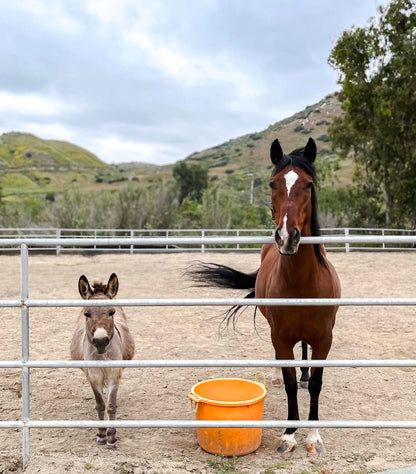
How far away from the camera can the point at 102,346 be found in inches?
113

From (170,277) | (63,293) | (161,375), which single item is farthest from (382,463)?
(170,277)

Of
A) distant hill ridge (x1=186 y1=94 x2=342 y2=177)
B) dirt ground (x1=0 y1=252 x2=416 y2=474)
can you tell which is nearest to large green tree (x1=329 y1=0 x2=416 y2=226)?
distant hill ridge (x1=186 y1=94 x2=342 y2=177)

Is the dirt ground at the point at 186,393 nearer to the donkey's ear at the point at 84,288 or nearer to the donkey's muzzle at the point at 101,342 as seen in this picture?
the donkey's muzzle at the point at 101,342

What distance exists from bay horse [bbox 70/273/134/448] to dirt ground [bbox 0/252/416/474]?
0.24m

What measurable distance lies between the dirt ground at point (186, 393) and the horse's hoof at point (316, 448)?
0.06 meters

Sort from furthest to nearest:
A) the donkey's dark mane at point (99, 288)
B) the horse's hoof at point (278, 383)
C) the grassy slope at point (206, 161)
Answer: the grassy slope at point (206, 161), the horse's hoof at point (278, 383), the donkey's dark mane at point (99, 288)

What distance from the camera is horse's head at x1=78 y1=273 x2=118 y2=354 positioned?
9.40ft

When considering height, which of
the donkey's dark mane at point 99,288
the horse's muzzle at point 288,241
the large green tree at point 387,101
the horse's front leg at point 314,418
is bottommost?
the horse's front leg at point 314,418

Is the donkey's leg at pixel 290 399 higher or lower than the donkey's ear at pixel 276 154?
lower

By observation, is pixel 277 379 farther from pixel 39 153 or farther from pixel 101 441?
pixel 39 153

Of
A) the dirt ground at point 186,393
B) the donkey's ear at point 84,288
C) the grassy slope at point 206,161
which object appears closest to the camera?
the dirt ground at point 186,393

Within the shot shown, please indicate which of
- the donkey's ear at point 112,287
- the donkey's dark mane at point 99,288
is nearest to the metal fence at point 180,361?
the donkey's ear at point 112,287

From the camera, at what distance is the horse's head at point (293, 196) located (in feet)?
7.91

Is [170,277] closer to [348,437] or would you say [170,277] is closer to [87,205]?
[348,437]
